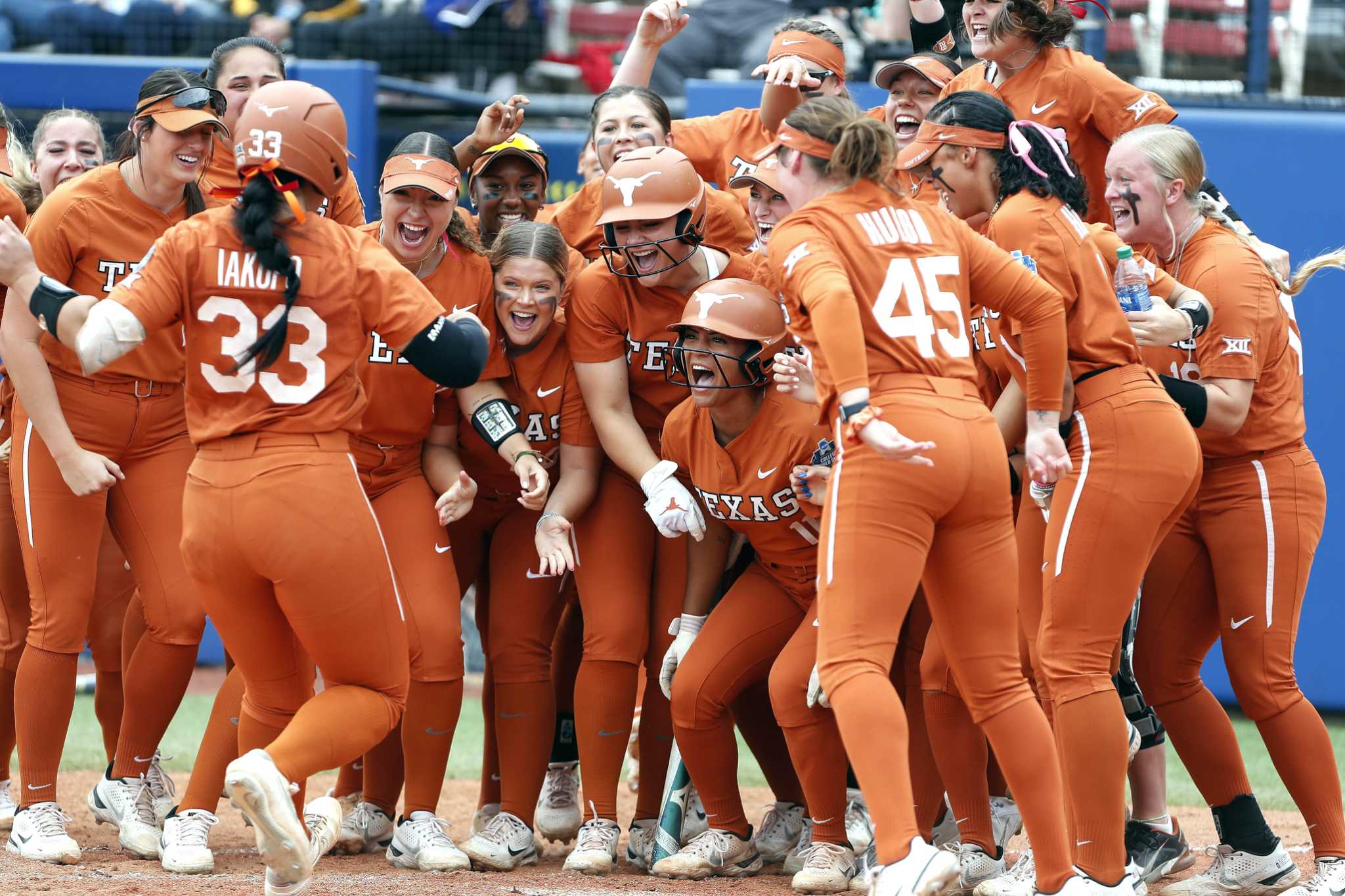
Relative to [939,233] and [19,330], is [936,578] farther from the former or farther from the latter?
[19,330]

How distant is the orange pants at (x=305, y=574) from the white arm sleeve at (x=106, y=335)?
1.09ft

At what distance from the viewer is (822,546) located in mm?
3533

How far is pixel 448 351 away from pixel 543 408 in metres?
1.11

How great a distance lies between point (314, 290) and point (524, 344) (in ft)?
3.95

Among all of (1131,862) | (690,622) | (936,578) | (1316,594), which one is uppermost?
(936,578)

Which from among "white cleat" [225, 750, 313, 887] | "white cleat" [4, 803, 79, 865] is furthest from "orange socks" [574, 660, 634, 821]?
"white cleat" [4, 803, 79, 865]

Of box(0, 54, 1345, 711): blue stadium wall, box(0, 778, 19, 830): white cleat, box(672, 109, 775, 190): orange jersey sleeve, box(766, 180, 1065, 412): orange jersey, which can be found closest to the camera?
box(766, 180, 1065, 412): orange jersey

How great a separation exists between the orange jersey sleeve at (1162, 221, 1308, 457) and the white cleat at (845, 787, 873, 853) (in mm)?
1506

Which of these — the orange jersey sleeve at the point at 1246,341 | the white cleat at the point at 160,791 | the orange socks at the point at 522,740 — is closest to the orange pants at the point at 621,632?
the orange socks at the point at 522,740

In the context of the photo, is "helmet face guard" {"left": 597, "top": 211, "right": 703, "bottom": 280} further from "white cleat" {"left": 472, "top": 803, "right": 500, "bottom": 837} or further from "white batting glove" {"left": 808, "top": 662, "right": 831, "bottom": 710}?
"white cleat" {"left": 472, "top": 803, "right": 500, "bottom": 837}

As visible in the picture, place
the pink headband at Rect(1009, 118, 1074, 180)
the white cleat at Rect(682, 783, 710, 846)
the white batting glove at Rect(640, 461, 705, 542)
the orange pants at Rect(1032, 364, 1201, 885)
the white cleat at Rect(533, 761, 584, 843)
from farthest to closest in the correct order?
the white cleat at Rect(533, 761, 584, 843)
the white cleat at Rect(682, 783, 710, 846)
the white batting glove at Rect(640, 461, 705, 542)
the pink headband at Rect(1009, 118, 1074, 180)
the orange pants at Rect(1032, 364, 1201, 885)

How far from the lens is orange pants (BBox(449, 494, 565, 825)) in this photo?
471 centimetres

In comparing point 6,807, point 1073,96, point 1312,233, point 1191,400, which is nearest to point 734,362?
point 1191,400

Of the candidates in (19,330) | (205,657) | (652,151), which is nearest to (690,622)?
(652,151)
